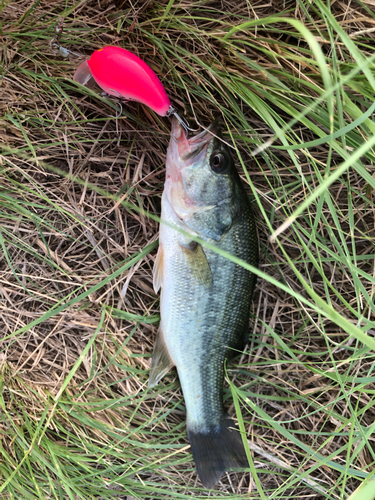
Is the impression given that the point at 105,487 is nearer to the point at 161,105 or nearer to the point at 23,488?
the point at 23,488

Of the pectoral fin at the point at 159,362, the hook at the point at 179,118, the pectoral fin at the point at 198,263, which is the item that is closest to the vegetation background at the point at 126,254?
the pectoral fin at the point at 159,362

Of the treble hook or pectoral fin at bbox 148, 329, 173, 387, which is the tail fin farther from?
the treble hook

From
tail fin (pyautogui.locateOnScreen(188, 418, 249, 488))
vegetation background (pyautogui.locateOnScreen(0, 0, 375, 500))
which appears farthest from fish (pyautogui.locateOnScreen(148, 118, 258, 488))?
vegetation background (pyautogui.locateOnScreen(0, 0, 375, 500))

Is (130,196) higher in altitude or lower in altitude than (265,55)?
lower

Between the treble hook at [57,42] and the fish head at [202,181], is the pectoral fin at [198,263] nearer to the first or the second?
the fish head at [202,181]

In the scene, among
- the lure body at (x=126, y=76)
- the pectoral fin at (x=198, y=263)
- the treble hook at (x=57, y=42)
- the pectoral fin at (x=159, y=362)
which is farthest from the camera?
the pectoral fin at (x=159, y=362)

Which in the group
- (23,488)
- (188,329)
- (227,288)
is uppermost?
(227,288)

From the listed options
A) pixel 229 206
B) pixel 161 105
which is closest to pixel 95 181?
pixel 161 105
